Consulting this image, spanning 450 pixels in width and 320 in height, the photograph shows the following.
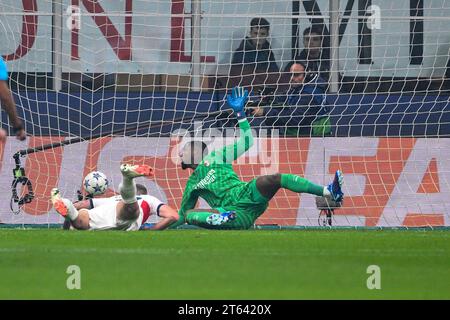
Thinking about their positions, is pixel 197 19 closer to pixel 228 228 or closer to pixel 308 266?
pixel 228 228

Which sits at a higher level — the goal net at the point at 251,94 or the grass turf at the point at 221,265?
the goal net at the point at 251,94

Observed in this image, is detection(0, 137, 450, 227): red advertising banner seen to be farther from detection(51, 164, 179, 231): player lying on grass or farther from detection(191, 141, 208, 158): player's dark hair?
detection(51, 164, 179, 231): player lying on grass

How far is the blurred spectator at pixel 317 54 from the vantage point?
19562 millimetres

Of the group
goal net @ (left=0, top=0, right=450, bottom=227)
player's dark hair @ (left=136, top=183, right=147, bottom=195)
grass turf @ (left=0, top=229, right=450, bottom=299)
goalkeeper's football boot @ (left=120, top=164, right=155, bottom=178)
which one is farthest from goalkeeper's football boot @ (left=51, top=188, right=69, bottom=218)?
goal net @ (left=0, top=0, right=450, bottom=227)

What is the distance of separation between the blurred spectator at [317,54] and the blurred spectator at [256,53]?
54 cm

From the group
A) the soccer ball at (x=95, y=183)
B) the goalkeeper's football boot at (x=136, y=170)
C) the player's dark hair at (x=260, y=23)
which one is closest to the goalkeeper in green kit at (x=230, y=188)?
the soccer ball at (x=95, y=183)

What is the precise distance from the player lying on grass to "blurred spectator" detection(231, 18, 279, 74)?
12.6 feet

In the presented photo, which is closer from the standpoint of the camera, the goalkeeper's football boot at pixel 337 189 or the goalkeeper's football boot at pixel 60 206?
the goalkeeper's football boot at pixel 60 206

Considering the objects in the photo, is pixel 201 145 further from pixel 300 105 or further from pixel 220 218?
pixel 300 105

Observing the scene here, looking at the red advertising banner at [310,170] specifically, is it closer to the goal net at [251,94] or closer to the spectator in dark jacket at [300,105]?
the goal net at [251,94]

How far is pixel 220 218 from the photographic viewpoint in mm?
16438

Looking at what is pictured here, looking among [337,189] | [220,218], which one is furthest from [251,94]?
[337,189]

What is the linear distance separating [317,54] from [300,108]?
2.93 ft

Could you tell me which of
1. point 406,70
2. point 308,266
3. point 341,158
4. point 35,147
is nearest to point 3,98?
point 308,266
